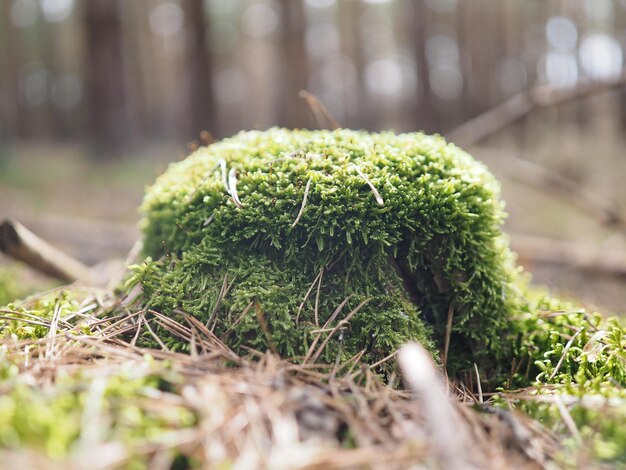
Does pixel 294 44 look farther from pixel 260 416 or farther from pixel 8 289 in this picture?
pixel 260 416

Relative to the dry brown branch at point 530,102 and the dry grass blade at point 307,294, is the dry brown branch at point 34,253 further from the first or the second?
the dry brown branch at point 530,102

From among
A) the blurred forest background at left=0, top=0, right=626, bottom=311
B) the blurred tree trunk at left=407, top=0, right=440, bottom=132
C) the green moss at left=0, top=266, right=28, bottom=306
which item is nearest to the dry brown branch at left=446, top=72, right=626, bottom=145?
the blurred forest background at left=0, top=0, right=626, bottom=311

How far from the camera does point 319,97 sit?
21297 mm

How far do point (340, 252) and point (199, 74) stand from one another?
390 inches

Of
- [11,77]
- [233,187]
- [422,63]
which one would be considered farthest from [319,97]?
[233,187]

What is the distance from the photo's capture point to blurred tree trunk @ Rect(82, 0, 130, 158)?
33.3 feet

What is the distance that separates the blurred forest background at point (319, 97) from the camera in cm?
534

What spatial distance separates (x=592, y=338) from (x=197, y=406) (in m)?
1.53

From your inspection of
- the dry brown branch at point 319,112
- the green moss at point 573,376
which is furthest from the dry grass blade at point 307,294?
the dry brown branch at point 319,112

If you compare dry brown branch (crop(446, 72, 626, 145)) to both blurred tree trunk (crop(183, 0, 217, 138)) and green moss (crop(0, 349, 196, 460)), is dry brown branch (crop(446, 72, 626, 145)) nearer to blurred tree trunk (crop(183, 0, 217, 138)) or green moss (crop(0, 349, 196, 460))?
green moss (crop(0, 349, 196, 460))

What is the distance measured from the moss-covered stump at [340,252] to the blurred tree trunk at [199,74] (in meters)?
9.05

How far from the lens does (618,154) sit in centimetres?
1341

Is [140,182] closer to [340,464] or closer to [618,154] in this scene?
[340,464]

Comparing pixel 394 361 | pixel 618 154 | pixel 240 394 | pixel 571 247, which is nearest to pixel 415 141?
pixel 394 361
